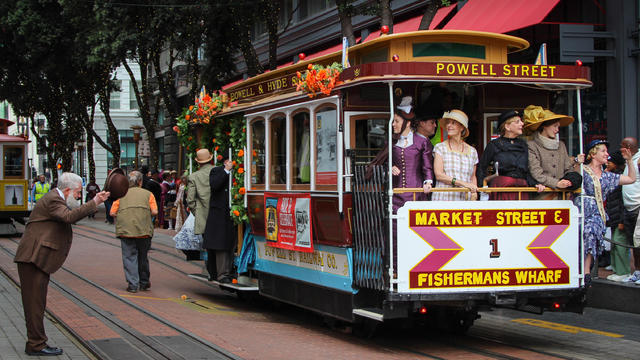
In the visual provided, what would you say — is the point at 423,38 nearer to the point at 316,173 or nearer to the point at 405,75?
the point at 405,75

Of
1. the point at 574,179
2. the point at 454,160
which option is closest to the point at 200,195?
the point at 454,160

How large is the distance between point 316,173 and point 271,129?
1.50 metres

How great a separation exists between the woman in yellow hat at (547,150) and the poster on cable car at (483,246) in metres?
0.36

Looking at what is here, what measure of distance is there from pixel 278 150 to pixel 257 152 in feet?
2.40

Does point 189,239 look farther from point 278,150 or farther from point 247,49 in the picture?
point 247,49

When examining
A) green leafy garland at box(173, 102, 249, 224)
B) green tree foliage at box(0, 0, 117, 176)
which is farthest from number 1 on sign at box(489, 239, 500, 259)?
green tree foliage at box(0, 0, 117, 176)

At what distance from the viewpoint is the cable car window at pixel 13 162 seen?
2440cm

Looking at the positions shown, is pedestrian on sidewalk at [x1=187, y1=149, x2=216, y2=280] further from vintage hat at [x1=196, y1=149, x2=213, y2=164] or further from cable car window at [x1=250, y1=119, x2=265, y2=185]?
cable car window at [x1=250, y1=119, x2=265, y2=185]

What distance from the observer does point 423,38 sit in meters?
8.75

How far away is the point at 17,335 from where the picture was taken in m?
8.95

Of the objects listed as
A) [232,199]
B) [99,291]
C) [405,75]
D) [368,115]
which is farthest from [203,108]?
[405,75]

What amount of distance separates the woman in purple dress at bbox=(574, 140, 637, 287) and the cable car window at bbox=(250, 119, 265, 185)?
4.05 meters

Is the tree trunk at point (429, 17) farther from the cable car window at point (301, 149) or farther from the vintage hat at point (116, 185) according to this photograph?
the vintage hat at point (116, 185)

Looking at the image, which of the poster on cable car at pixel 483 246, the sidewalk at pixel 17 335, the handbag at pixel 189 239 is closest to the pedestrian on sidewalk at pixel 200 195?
the handbag at pixel 189 239
